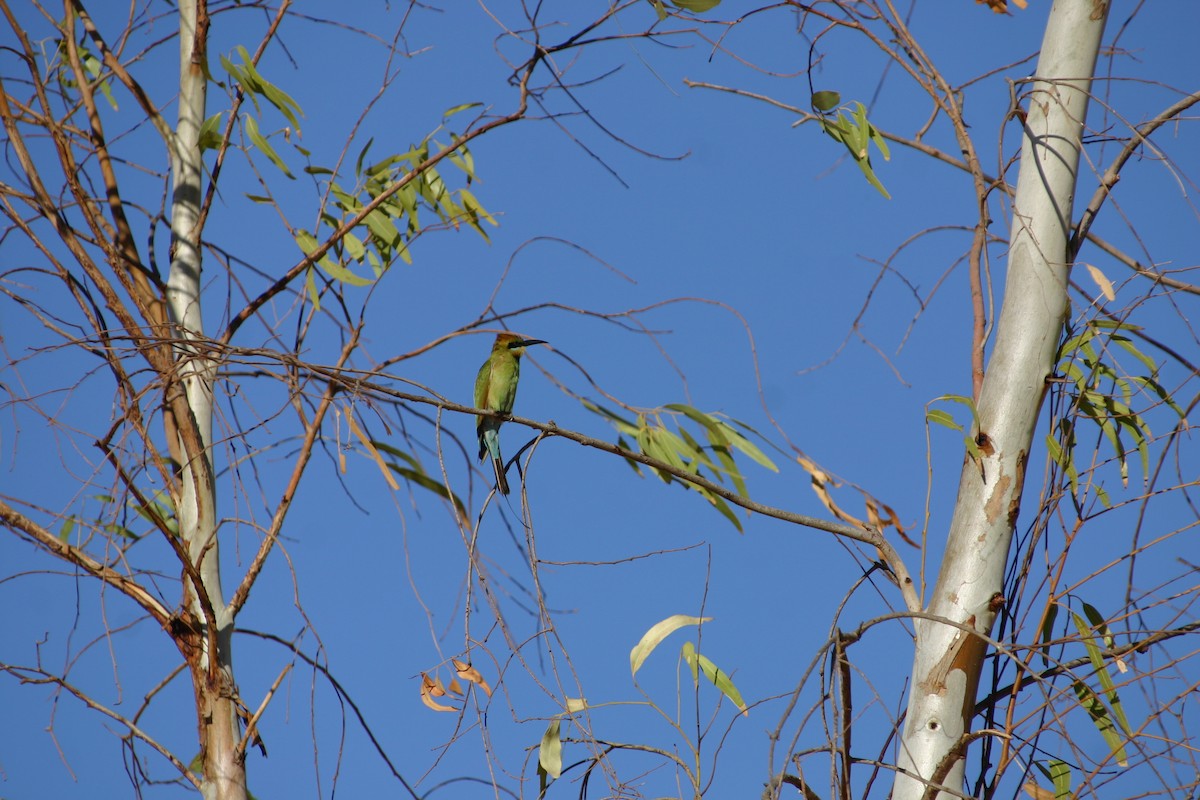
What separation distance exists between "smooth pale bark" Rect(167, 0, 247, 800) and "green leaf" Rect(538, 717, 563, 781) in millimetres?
652

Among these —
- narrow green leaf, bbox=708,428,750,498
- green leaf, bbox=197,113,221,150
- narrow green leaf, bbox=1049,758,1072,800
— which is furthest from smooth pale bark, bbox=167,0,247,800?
narrow green leaf, bbox=1049,758,1072,800

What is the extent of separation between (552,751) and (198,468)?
1.05 metres

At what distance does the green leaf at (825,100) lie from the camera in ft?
7.83

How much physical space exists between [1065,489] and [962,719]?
0.46 metres

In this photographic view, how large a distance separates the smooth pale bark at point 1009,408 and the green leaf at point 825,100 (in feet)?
1.32

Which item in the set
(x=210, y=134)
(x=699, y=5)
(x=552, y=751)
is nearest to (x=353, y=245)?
(x=210, y=134)

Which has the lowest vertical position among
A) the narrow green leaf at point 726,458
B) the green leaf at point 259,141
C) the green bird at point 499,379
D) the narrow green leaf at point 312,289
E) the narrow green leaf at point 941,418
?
the narrow green leaf at point 941,418

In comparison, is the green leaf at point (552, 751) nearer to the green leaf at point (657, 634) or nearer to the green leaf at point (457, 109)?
the green leaf at point (657, 634)

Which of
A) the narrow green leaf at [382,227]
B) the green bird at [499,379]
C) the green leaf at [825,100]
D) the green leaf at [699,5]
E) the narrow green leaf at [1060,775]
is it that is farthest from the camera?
the green bird at [499,379]

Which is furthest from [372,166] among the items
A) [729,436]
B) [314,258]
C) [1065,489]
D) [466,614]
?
[1065,489]

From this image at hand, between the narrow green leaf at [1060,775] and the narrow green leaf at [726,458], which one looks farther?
the narrow green leaf at [726,458]

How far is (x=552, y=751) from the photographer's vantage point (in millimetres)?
2107

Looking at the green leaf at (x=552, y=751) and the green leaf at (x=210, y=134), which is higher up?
the green leaf at (x=210, y=134)

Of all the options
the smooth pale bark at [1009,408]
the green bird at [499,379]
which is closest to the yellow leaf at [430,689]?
the smooth pale bark at [1009,408]
